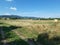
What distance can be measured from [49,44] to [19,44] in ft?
13.2

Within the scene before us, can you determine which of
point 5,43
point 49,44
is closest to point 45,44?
point 49,44

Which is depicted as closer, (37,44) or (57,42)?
(57,42)

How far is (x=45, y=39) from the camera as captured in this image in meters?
26.6

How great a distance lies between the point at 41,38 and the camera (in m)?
28.0

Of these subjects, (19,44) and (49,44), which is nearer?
(49,44)

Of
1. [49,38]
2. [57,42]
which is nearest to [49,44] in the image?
[57,42]

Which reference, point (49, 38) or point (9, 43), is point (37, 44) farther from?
point (9, 43)

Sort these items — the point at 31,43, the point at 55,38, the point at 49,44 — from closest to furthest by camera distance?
the point at 49,44 < the point at 55,38 < the point at 31,43

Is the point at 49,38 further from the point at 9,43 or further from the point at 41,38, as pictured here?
the point at 9,43

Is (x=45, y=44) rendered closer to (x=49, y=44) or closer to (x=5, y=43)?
(x=49, y=44)

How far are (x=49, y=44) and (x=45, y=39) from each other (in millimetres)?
2700

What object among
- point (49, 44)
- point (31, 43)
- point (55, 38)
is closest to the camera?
point (49, 44)

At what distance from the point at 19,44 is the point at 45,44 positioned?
122 inches

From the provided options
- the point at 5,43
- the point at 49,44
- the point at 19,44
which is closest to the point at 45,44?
the point at 49,44
